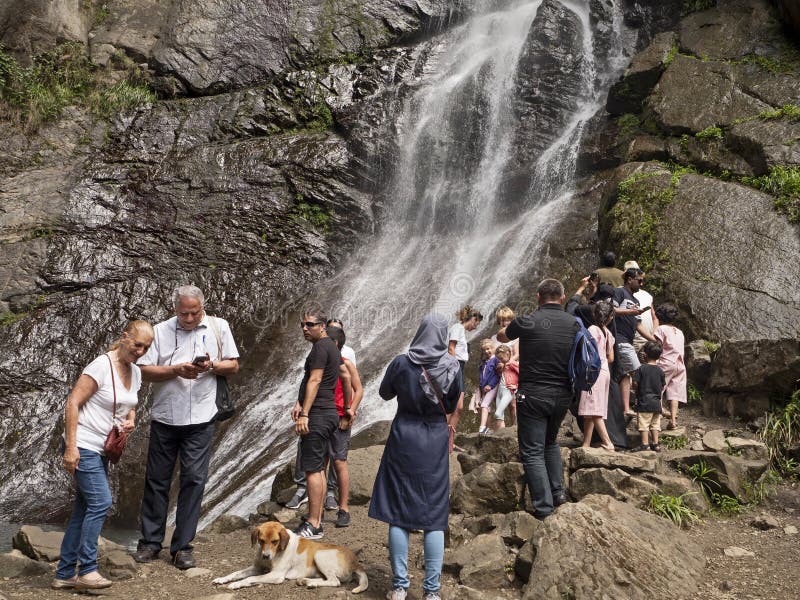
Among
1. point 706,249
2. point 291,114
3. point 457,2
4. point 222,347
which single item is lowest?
point 222,347

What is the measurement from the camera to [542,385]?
5.61 m

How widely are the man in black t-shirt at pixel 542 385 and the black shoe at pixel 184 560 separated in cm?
262

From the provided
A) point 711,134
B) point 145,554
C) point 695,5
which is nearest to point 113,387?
point 145,554

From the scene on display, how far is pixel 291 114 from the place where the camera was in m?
19.6

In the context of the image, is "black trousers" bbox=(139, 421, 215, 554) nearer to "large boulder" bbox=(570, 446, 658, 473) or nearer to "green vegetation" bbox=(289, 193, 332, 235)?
"large boulder" bbox=(570, 446, 658, 473)

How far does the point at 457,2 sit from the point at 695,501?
19.8 metres

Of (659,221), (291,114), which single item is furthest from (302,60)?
(659,221)

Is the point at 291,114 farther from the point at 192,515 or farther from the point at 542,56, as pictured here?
the point at 192,515

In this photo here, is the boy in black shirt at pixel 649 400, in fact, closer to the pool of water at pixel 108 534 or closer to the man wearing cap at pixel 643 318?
the man wearing cap at pixel 643 318

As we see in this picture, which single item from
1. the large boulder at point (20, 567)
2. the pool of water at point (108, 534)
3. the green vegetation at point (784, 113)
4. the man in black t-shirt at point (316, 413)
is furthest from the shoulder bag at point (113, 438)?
the green vegetation at point (784, 113)

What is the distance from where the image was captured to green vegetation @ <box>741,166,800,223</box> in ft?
38.1

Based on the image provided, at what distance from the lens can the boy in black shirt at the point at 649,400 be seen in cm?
768

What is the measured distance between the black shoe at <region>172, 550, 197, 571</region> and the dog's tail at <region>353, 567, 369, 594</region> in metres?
1.29

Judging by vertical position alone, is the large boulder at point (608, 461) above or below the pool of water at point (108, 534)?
above
